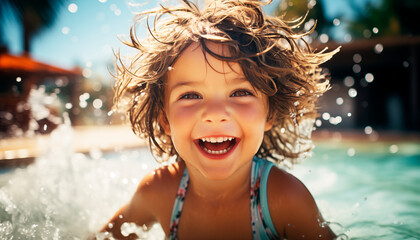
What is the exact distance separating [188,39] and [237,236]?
121cm

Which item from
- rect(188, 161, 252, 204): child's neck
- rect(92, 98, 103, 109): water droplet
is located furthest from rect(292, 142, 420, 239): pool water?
rect(92, 98, 103, 109): water droplet

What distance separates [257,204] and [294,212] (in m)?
0.23

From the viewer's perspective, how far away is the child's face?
183 centimetres

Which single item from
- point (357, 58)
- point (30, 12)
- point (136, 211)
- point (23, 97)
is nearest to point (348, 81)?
point (357, 58)

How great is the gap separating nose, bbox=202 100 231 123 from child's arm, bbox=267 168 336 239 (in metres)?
0.63

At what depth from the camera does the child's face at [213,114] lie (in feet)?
5.99

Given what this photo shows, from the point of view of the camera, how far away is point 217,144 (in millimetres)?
1938

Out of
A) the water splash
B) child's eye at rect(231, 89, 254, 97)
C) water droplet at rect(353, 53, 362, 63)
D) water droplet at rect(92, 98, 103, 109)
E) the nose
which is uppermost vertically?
water droplet at rect(353, 53, 362, 63)

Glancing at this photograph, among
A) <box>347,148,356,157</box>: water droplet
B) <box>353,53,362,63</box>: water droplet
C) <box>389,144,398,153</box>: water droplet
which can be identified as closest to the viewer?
<box>347,148,356,157</box>: water droplet

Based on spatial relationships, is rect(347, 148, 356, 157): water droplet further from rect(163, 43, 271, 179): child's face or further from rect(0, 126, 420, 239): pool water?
rect(163, 43, 271, 179): child's face

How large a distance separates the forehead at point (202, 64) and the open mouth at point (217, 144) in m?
0.33

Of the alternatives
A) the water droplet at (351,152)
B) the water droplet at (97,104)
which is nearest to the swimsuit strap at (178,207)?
the water droplet at (351,152)

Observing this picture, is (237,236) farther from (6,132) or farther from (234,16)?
(6,132)

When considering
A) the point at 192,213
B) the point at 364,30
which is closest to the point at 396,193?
the point at 192,213
